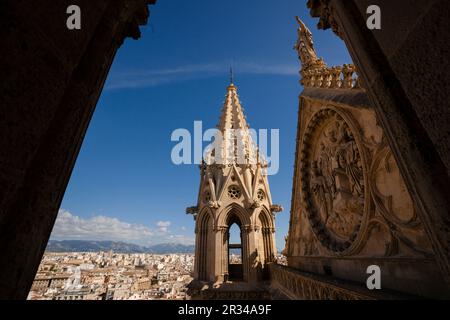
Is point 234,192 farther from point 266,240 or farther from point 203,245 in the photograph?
point 203,245

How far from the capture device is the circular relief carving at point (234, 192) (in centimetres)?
1430

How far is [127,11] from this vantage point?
248 cm

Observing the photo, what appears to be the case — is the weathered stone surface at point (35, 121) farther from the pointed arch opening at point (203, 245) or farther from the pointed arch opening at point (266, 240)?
the pointed arch opening at point (266, 240)

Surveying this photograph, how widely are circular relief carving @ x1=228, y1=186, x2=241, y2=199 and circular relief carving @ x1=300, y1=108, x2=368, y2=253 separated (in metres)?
6.51

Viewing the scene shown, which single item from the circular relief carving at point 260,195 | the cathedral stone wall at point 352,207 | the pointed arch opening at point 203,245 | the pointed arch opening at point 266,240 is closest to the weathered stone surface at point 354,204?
the cathedral stone wall at point 352,207

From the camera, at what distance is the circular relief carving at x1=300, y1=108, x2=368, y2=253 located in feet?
17.3

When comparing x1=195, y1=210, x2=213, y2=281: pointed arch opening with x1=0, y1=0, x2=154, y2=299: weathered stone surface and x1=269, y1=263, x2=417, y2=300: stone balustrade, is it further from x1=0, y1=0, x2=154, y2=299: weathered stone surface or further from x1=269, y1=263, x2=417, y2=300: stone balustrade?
x1=0, y1=0, x2=154, y2=299: weathered stone surface
